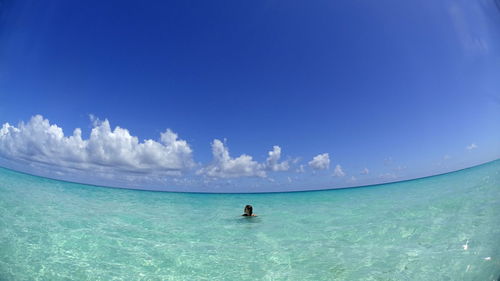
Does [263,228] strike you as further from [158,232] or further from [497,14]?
[497,14]

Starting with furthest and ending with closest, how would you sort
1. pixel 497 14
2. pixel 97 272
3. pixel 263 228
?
pixel 263 228
pixel 97 272
pixel 497 14

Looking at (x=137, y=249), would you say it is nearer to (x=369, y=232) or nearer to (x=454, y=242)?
(x=369, y=232)

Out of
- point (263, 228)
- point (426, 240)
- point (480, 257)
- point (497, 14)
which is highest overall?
point (497, 14)

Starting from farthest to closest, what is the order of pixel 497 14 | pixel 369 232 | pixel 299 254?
1. pixel 369 232
2. pixel 299 254
3. pixel 497 14

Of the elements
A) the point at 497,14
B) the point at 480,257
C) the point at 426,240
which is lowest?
the point at 426,240

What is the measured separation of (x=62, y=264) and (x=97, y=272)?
1063 mm

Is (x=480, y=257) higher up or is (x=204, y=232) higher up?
(x=480, y=257)

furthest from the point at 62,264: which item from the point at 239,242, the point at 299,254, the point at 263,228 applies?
the point at 263,228

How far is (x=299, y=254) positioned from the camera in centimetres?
689

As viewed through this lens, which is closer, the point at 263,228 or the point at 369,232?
the point at 369,232

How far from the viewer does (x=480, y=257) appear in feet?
13.3

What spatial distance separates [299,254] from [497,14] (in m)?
6.93

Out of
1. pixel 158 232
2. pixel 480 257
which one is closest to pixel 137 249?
pixel 158 232

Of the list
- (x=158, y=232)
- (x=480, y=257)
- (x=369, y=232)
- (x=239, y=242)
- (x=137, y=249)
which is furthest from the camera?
(x=158, y=232)
